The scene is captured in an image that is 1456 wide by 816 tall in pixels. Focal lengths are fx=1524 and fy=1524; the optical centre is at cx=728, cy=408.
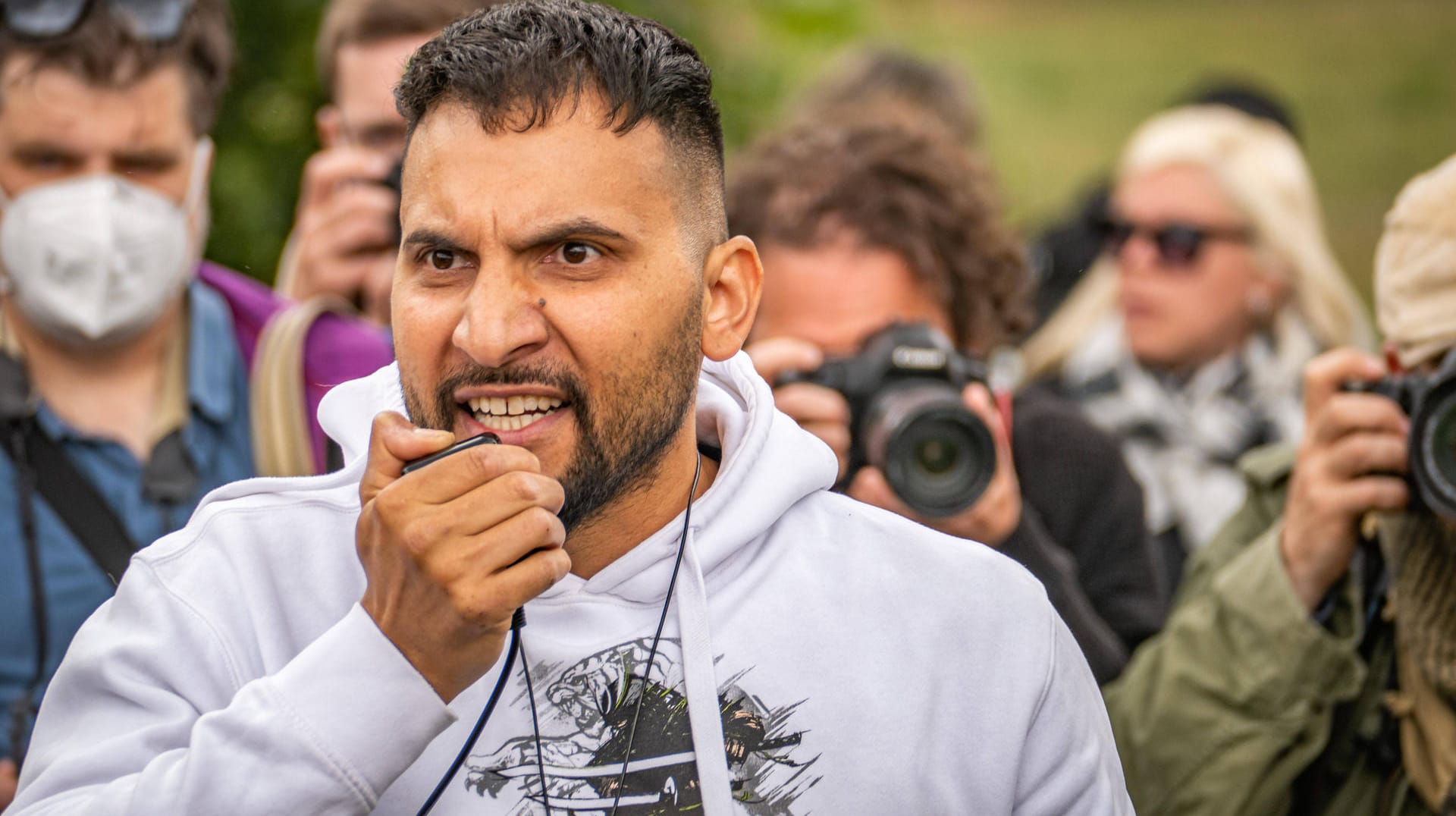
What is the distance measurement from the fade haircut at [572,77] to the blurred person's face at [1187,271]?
3165mm

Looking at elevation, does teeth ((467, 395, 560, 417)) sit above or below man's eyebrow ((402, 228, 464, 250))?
below

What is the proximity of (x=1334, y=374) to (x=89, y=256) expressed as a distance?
2.49m

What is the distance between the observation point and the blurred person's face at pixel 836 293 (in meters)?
3.36

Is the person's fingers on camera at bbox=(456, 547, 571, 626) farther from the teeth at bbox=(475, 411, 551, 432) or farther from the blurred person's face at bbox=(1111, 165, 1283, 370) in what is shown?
the blurred person's face at bbox=(1111, 165, 1283, 370)

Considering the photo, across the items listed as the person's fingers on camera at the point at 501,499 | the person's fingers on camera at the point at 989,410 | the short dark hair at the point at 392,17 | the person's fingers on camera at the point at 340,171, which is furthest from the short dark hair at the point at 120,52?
the person's fingers on camera at the point at 501,499

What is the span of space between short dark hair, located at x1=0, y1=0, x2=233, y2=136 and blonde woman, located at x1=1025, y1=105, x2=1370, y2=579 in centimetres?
292

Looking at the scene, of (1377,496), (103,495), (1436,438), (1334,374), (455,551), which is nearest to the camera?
(455,551)

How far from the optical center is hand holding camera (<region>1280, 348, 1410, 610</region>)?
2850mm

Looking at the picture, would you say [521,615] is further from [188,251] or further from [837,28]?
[837,28]

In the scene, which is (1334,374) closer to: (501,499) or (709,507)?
(709,507)

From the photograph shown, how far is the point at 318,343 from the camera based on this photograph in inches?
127

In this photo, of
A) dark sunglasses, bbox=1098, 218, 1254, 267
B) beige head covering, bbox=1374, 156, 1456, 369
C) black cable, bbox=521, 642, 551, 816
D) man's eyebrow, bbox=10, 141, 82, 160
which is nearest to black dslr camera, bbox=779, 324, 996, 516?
beige head covering, bbox=1374, 156, 1456, 369

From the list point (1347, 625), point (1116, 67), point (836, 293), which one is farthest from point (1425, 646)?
point (1116, 67)

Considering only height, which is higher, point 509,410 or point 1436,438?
point 509,410
